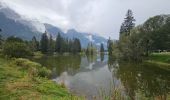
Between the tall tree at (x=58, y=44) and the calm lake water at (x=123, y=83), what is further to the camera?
the tall tree at (x=58, y=44)

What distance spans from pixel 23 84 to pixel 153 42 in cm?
6679

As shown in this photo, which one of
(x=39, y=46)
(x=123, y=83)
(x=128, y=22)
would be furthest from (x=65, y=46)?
(x=123, y=83)

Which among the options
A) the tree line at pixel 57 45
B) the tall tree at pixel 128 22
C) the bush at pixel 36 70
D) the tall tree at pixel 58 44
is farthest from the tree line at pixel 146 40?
the tall tree at pixel 58 44

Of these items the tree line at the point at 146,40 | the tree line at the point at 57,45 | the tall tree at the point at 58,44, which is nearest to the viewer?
the tree line at the point at 146,40

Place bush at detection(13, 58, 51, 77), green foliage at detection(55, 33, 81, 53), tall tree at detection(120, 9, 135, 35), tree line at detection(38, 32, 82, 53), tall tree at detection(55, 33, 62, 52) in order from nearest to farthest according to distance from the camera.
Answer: bush at detection(13, 58, 51, 77) < tall tree at detection(120, 9, 135, 35) < tree line at detection(38, 32, 82, 53) < tall tree at detection(55, 33, 62, 52) < green foliage at detection(55, 33, 81, 53)

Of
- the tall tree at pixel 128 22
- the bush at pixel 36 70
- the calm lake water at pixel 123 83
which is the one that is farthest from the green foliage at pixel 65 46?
the bush at pixel 36 70

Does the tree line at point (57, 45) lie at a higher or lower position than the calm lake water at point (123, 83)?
higher

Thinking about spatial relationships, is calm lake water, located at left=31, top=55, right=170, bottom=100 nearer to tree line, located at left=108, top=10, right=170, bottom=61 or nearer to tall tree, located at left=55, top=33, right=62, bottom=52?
tree line, located at left=108, top=10, right=170, bottom=61

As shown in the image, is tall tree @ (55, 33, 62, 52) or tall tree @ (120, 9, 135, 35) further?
tall tree @ (55, 33, 62, 52)

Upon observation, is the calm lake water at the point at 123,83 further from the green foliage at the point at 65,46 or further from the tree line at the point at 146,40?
the green foliage at the point at 65,46

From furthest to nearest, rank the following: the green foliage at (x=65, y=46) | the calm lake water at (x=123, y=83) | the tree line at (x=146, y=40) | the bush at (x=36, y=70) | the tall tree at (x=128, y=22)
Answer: the green foliage at (x=65, y=46)
the tall tree at (x=128, y=22)
the tree line at (x=146, y=40)
the bush at (x=36, y=70)
the calm lake water at (x=123, y=83)

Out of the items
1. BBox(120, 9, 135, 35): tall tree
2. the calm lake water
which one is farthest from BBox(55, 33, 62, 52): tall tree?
the calm lake water

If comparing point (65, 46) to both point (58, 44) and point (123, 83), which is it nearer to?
point (58, 44)

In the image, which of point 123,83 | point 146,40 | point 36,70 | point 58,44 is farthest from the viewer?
point 58,44
